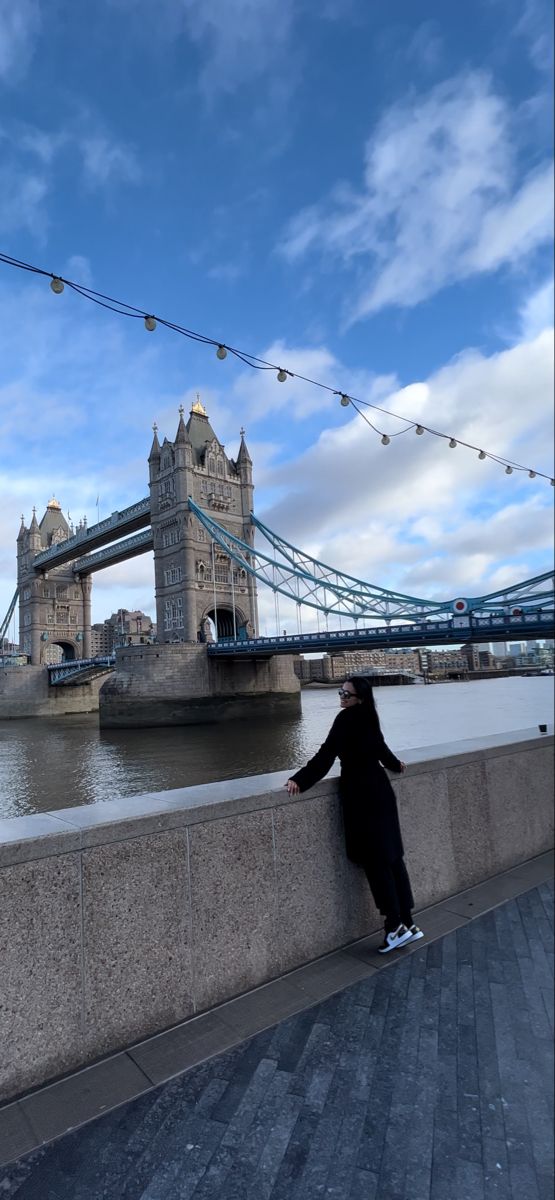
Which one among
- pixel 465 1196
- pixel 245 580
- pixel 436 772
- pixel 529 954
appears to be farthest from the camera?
pixel 245 580

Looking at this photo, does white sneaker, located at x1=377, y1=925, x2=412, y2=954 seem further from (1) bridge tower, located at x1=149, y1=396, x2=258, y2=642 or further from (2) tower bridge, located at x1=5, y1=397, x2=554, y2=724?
(1) bridge tower, located at x1=149, y1=396, x2=258, y2=642

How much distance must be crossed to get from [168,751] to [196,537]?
1004 inches

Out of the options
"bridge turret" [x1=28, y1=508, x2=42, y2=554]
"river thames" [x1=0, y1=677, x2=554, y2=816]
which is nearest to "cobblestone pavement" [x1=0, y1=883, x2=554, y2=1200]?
"river thames" [x1=0, y1=677, x2=554, y2=816]

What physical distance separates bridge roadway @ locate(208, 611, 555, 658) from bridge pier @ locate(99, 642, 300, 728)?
1.56 meters

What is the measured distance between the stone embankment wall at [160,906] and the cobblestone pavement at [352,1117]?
1.07ft

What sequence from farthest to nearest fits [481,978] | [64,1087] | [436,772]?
[436,772] → [481,978] → [64,1087]

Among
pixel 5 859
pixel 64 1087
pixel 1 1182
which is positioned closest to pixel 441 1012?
pixel 64 1087

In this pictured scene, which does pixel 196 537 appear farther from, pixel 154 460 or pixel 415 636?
pixel 415 636

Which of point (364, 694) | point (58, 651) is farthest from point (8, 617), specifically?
point (364, 694)

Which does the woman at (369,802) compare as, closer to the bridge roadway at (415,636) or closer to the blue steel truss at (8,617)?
the bridge roadway at (415,636)

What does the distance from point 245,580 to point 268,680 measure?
1140 cm

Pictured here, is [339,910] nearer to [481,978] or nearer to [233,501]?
[481,978]

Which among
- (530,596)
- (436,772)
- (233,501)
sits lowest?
(436,772)

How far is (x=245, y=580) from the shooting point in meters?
45.3
